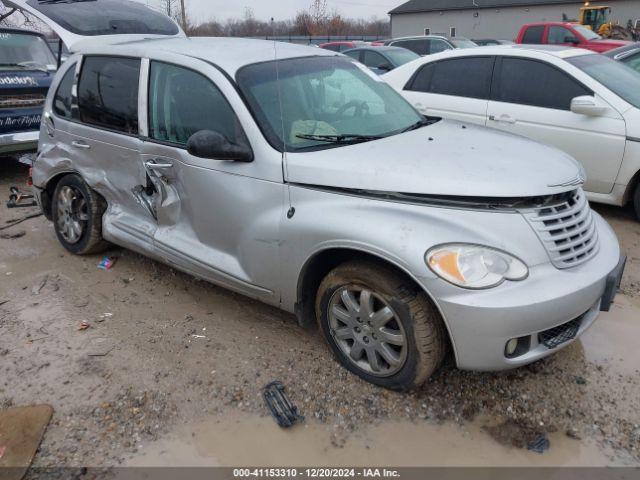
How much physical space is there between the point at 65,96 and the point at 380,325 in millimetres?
3356

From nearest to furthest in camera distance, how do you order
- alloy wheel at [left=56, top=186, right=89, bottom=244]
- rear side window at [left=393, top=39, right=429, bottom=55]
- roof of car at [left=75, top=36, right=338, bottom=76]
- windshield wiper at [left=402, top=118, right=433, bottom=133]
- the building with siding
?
roof of car at [left=75, top=36, right=338, bottom=76], windshield wiper at [left=402, top=118, right=433, bottom=133], alloy wheel at [left=56, top=186, right=89, bottom=244], rear side window at [left=393, top=39, right=429, bottom=55], the building with siding

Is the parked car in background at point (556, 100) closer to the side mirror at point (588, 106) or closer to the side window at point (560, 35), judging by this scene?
the side mirror at point (588, 106)

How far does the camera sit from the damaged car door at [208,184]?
3.08 metres

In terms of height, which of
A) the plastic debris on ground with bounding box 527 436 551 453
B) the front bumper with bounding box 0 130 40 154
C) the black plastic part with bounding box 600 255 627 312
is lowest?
the plastic debris on ground with bounding box 527 436 551 453

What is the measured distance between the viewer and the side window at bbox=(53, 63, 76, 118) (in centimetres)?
440

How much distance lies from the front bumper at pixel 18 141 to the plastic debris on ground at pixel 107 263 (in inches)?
117

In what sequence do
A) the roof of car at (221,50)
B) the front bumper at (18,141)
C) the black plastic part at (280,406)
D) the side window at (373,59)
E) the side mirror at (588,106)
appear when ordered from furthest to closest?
the side window at (373,59) → the front bumper at (18,141) → the side mirror at (588,106) → the roof of car at (221,50) → the black plastic part at (280,406)

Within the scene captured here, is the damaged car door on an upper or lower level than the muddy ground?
upper

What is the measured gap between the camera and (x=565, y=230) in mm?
2717

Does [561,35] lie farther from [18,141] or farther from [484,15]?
[484,15]

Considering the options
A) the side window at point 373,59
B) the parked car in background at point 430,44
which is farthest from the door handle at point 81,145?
the parked car in background at point 430,44

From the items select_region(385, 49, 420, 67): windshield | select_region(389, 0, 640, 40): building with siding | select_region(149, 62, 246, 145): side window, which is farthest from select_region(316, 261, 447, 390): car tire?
select_region(389, 0, 640, 40): building with siding

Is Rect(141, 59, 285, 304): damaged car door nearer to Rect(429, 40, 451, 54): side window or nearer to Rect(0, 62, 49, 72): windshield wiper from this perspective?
Rect(0, 62, 49, 72): windshield wiper

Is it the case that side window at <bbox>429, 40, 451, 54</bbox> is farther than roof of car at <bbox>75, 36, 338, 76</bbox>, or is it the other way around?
side window at <bbox>429, 40, 451, 54</bbox>
